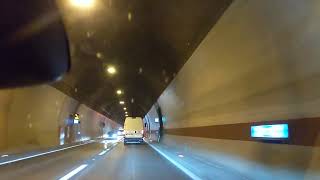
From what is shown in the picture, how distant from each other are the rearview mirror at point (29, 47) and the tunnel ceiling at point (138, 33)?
10296mm

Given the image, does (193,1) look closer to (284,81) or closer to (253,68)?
(253,68)

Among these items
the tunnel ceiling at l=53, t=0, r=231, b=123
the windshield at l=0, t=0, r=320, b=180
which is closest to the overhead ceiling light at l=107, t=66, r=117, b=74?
the windshield at l=0, t=0, r=320, b=180

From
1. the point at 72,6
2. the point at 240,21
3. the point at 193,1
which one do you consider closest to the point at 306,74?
the point at 240,21

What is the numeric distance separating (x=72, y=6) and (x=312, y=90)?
9377mm

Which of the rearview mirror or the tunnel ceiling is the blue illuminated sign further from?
the rearview mirror

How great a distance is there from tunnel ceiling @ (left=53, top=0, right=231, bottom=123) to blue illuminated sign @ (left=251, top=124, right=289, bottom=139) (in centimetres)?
397

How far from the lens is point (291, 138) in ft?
43.8

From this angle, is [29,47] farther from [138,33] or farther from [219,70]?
[138,33]

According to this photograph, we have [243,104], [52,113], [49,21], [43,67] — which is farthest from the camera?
[52,113]

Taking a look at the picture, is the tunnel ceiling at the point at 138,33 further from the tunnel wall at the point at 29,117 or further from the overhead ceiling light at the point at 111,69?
the tunnel wall at the point at 29,117

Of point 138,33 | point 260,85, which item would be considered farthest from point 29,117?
point 260,85

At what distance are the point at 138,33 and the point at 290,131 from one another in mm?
11560

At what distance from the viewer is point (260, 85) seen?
1642cm

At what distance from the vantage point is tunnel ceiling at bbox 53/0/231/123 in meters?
18.6
